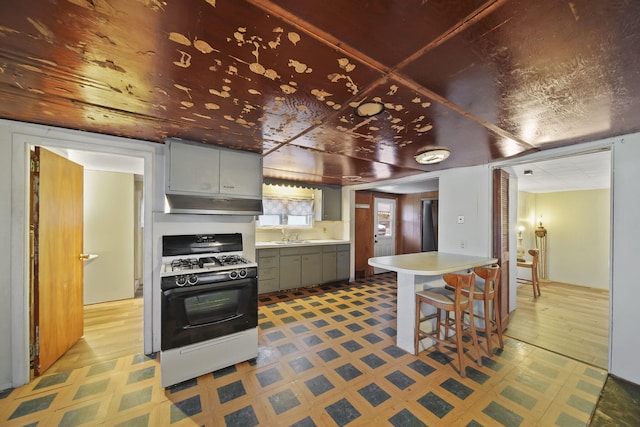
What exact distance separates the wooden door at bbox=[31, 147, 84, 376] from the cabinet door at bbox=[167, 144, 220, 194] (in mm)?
1010

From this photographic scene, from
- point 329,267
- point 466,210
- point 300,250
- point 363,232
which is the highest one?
point 466,210

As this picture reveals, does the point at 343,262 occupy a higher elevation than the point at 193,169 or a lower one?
lower

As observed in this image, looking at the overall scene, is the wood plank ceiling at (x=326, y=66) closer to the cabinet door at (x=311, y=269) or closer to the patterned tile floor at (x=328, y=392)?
the patterned tile floor at (x=328, y=392)

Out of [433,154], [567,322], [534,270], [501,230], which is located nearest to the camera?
[433,154]

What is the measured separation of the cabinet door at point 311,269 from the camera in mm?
A: 4672

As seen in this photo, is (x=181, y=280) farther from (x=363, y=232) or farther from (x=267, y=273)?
(x=363, y=232)

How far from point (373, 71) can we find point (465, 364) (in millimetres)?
2624

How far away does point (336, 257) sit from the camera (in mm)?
5090

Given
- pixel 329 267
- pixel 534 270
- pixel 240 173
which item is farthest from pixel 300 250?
pixel 534 270

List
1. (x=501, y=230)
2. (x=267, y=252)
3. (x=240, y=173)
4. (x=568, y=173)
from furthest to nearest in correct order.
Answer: (x=267, y=252) → (x=568, y=173) → (x=501, y=230) → (x=240, y=173)

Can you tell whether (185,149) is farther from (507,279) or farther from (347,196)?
(507,279)

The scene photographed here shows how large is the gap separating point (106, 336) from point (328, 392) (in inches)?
104

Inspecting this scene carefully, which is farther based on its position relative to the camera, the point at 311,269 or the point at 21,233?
the point at 311,269

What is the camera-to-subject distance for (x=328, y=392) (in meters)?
1.93
